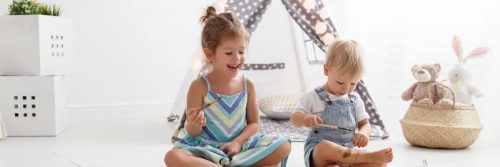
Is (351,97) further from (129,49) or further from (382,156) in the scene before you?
(129,49)

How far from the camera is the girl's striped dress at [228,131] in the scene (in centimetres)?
204

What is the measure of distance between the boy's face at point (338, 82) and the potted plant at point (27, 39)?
156 cm

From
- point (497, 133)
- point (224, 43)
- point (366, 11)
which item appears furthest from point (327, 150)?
point (366, 11)

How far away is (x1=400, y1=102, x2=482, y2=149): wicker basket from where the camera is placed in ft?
9.25

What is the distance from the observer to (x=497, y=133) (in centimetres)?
320

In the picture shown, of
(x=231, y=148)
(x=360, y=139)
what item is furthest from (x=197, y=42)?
(x=360, y=139)

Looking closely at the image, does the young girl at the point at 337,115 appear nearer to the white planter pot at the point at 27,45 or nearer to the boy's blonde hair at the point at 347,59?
the boy's blonde hair at the point at 347,59

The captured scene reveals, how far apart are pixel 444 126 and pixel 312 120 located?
100cm

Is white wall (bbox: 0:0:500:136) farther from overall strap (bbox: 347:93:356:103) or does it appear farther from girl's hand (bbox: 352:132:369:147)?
girl's hand (bbox: 352:132:369:147)

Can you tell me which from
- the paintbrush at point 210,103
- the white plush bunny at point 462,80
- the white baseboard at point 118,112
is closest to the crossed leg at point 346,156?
the paintbrush at point 210,103

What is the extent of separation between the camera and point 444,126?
2812 mm

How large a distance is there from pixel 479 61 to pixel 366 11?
701mm

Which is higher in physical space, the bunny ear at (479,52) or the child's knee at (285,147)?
the bunny ear at (479,52)

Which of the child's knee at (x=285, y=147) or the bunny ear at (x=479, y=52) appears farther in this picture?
the bunny ear at (x=479, y=52)
